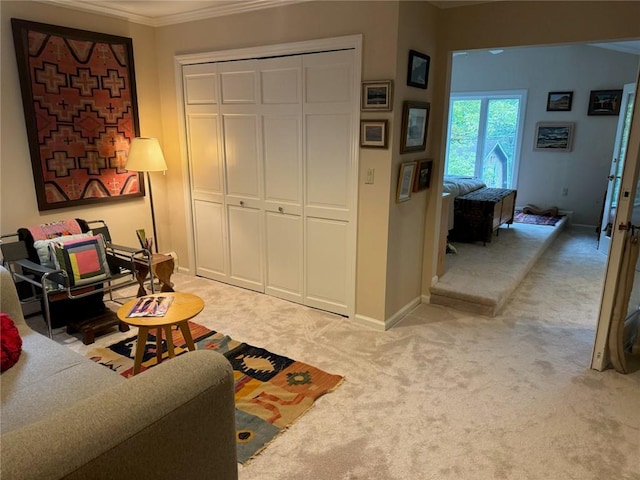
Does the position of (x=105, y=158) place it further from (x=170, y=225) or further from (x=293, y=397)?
(x=293, y=397)

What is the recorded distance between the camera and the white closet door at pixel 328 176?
3252 millimetres

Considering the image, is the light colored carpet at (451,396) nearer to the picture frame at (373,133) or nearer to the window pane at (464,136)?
the picture frame at (373,133)

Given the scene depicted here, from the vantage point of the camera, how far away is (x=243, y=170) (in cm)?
396

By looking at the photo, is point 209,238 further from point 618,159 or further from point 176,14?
point 618,159

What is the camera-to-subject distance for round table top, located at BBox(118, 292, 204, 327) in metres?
2.42

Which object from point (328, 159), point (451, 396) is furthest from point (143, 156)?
point (451, 396)

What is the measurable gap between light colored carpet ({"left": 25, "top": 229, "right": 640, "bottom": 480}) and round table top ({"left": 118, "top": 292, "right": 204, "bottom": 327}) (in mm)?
710

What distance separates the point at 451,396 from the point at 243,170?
2.52 meters

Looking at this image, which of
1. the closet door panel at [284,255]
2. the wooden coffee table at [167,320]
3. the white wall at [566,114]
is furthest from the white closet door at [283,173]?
the white wall at [566,114]

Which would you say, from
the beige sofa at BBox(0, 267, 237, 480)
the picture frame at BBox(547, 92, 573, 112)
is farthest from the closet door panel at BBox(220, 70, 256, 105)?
the picture frame at BBox(547, 92, 573, 112)

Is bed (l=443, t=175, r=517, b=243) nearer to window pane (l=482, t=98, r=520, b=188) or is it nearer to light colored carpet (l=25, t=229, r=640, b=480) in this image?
light colored carpet (l=25, t=229, r=640, b=480)

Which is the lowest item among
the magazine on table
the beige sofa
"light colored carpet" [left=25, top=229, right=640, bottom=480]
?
"light colored carpet" [left=25, top=229, right=640, bottom=480]

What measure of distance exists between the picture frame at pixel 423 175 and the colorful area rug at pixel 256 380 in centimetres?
158

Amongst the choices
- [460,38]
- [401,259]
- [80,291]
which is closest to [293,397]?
[401,259]
